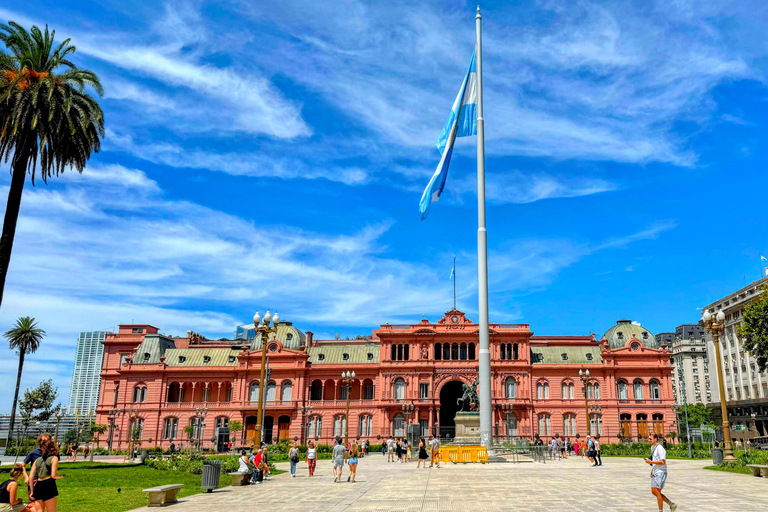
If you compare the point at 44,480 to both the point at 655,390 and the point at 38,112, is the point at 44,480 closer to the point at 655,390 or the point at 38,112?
the point at 38,112

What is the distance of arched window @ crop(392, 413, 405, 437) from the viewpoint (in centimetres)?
7069

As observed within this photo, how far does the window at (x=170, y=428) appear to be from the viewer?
240ft

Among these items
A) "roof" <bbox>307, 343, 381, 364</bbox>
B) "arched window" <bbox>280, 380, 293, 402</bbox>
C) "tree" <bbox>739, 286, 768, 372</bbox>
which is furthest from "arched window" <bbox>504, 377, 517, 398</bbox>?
"tree" <bbox>739, 286, 768, 372</bbox>

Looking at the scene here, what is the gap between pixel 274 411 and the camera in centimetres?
7244

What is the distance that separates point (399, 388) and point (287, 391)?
46.0ft

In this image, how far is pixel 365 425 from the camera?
72312 mm

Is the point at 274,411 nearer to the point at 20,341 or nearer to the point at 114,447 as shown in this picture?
the point at 114,447

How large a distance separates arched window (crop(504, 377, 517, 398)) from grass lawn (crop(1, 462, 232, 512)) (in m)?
49.3

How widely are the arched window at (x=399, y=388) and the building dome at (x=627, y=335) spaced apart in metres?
26.7

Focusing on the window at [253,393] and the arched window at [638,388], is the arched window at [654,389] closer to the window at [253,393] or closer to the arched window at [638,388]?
the arched window at [638,388]

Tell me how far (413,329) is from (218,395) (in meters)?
26.1

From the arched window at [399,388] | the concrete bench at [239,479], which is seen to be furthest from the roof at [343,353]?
the concrete bench at [239,479]

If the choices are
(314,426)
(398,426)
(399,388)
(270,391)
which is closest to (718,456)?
(398,426)

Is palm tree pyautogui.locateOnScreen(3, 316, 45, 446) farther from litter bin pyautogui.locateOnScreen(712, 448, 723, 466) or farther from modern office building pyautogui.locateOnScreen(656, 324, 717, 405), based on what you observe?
modern office building pyautogui.locateOnScreen(656, 324, 717, 405)
